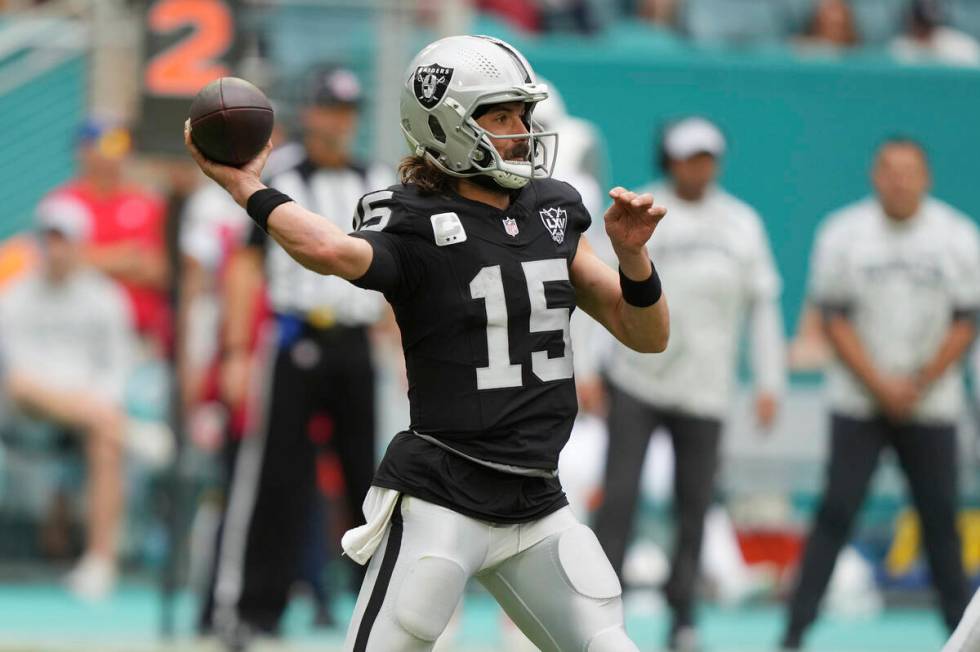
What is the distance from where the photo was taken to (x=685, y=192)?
7.73m

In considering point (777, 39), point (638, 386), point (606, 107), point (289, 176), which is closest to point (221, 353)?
point (289, 176)

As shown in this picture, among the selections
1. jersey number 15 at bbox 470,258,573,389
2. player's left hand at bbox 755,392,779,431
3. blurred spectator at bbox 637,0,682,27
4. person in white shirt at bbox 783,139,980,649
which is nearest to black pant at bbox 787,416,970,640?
person in white shirt at bbox 783,139,980,649

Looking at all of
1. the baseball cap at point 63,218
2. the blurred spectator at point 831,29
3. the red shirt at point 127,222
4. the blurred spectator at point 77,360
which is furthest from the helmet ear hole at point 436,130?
the blurred spectator at point 831,29

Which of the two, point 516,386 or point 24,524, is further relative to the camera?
point 24,524

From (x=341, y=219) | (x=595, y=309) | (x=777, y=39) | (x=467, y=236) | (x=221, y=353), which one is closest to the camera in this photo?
(x=467, y=236)

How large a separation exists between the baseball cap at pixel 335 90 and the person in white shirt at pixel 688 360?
4.67 feet

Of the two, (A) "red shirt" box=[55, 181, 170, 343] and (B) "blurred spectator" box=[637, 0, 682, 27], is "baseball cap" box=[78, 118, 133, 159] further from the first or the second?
(B) "blurred spectator" box=[637, 0, 682, 27]

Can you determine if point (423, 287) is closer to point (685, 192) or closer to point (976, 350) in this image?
point (685, 192)

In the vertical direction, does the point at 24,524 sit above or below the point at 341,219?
below

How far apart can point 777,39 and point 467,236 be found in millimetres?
9041

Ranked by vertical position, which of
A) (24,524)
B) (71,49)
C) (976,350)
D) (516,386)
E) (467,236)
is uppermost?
(467,236)

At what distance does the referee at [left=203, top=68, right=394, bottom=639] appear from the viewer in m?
7.16

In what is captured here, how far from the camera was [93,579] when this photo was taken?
9.32 m

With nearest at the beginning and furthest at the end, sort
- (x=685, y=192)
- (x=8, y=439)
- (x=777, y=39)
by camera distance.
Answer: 1. (x=685, y=192)
2. (x=8, y=439)
3. (x=777, y=39)
